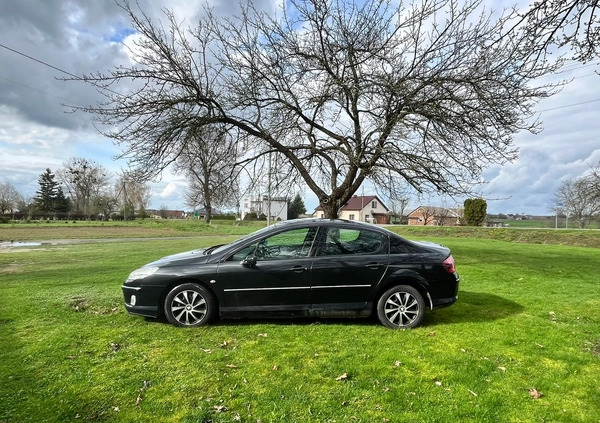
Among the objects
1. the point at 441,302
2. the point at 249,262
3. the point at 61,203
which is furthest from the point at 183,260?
the point at 61,203

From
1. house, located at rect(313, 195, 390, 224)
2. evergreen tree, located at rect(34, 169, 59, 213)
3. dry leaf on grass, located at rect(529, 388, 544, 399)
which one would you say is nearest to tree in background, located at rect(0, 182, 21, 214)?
evergreen tree, located at rect(34, 169, 59, 213)

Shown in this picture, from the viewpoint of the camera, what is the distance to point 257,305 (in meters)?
5.12

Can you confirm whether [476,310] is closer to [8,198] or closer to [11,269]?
[11,269]

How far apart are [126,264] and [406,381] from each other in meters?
11.1

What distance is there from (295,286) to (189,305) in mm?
1523

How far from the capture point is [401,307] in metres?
5.16

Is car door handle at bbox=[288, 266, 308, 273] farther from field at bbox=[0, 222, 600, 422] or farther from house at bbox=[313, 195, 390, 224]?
house at bbox=[313, 195, 390, 224]

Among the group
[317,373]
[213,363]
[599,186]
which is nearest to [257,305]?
[213,363]

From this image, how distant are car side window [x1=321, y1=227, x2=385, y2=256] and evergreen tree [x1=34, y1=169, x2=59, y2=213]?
7475cm

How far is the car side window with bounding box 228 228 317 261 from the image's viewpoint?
17.3ft

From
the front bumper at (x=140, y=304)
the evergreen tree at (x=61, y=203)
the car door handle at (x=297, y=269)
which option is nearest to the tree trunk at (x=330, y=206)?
the car door handle at (x=297, y=269)

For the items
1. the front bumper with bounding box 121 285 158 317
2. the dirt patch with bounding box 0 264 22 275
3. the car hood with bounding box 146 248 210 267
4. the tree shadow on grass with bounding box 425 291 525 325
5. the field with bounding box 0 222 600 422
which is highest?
the car hood with bounding box 146 248 210 267

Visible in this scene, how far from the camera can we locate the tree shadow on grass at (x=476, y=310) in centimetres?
566

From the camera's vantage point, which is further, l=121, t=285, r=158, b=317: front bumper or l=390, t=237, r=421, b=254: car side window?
l=390, t=237, r=421, b=254: car side window
